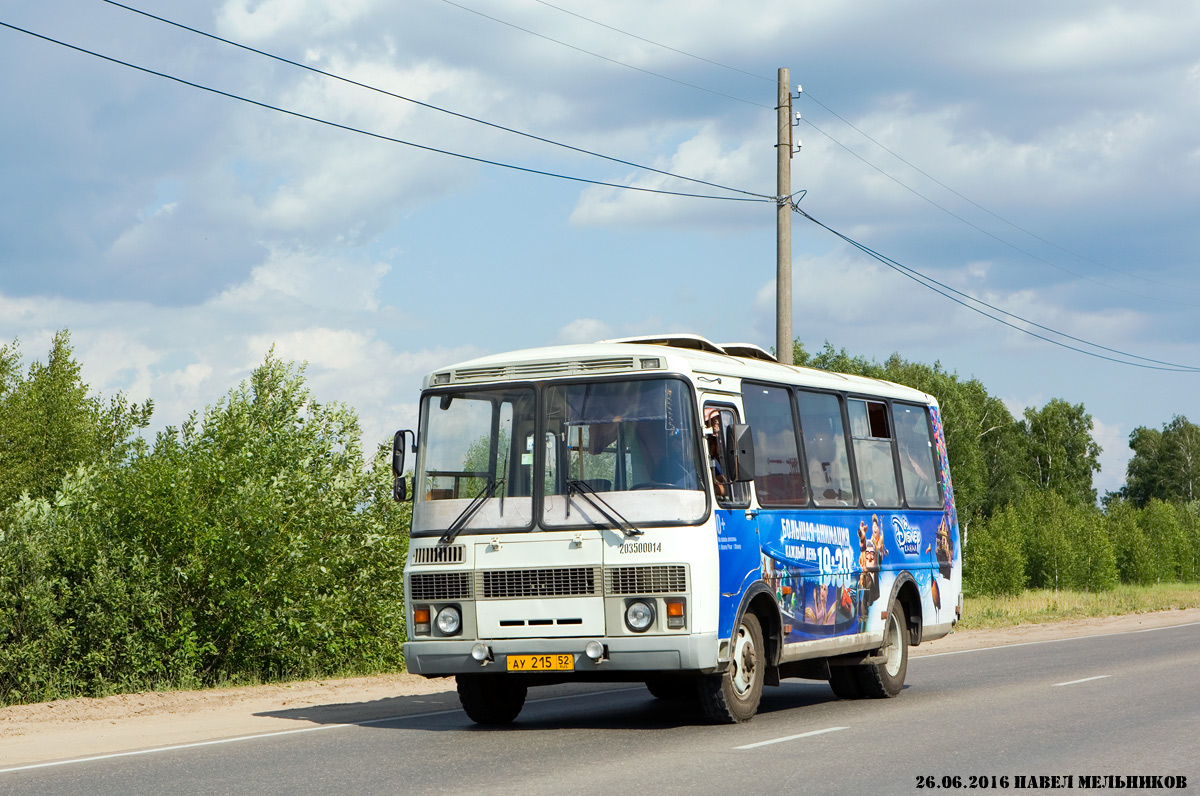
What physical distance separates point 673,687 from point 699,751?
10.5 feet

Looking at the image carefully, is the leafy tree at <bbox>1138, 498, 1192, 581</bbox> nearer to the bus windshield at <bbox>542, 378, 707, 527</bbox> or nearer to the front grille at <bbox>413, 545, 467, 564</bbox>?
the bus windshield at <bbox>542, 378, 707, 527</bbox>

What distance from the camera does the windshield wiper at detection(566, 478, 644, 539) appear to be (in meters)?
11.3

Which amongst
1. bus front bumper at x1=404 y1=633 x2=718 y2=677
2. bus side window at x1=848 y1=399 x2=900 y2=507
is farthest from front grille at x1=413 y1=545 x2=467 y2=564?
bus side window at x1=848 y1=399 x2=900 y2=507

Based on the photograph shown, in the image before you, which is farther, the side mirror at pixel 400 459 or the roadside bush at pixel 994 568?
the roadside bush at pixel 994 568

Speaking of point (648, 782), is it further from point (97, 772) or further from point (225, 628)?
point (225, 628)

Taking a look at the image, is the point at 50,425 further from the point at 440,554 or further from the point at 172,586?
the point at 440,554

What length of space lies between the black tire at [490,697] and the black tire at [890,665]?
14.0ft

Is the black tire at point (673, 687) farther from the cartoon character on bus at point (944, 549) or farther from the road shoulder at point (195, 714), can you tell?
the cartoon character on bus at point (944, 549)

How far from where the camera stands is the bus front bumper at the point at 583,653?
10984 mm

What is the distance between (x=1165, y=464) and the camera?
133m

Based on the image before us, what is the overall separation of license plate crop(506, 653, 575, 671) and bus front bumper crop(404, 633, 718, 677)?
0.11ft

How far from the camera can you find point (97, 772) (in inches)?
388

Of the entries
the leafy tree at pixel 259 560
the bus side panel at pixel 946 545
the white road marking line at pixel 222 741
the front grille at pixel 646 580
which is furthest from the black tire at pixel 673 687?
the leafy tree at pixel 259 560

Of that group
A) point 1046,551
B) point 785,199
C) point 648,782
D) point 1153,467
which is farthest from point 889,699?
point 1153,467
